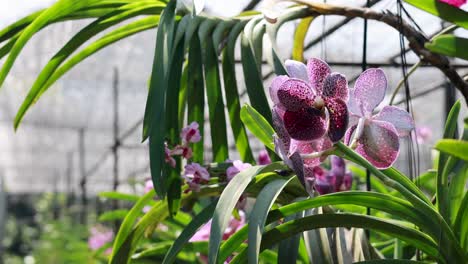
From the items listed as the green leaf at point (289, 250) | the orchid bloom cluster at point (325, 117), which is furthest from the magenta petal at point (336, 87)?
the green leaf at point (289, 250)

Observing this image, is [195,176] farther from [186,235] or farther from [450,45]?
[450,45]

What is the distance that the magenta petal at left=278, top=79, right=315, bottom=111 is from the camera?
67cm

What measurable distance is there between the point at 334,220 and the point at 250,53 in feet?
1.36

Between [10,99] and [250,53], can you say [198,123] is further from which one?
[10,99]

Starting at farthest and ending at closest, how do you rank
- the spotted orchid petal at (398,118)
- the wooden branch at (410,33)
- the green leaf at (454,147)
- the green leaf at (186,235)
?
the wooden branch at (410,33), the green leaf at (186,235), the spotted orchid petal at (398,118), the green leaf at (454,147)

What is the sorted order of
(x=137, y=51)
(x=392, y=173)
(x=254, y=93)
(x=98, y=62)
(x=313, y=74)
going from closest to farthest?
(x=313, y=74) < (x=392, y=173) < (x=254, y=93) < (x=137, y=51) < (x=98, y=62)

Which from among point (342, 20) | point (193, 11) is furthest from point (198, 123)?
point (342, 20)

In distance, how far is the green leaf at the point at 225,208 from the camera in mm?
714

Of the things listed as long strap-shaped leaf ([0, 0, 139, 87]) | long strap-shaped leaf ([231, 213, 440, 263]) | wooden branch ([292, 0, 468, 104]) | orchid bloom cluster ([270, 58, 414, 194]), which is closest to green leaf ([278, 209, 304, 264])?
long strap-shaped leaf ([231, 213, 440, 263])

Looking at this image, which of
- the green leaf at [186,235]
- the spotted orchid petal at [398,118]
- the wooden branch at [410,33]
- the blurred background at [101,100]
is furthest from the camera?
the blurred background at [101,100]

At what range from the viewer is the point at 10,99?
8.88 meters

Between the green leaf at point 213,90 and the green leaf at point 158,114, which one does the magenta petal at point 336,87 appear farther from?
the green leaf at point 213,90

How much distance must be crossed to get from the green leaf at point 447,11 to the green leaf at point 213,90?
0.47 meters

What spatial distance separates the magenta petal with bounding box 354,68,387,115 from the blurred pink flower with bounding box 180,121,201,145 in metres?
0.45
